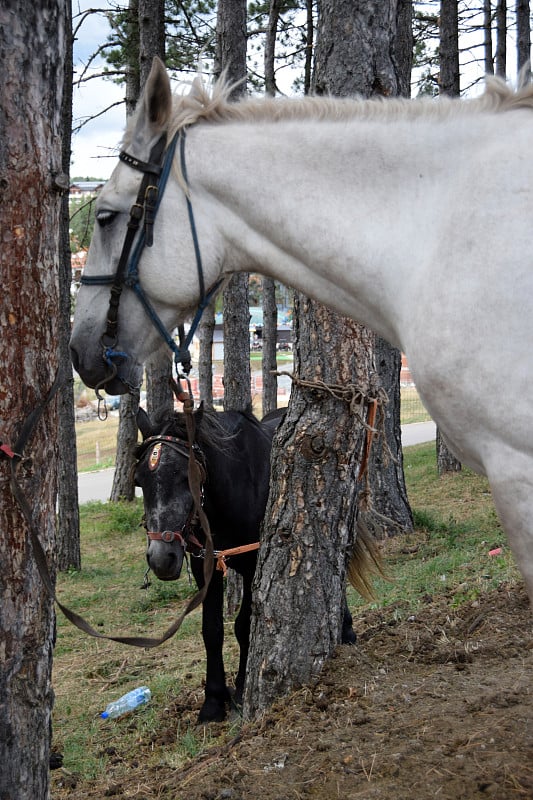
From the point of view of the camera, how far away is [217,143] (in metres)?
2.86

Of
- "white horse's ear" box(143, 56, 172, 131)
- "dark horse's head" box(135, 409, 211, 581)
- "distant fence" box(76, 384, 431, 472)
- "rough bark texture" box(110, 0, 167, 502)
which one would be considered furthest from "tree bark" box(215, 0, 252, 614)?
"distant fence" box(76, 384, 431, 472)

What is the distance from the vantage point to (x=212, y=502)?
548cm

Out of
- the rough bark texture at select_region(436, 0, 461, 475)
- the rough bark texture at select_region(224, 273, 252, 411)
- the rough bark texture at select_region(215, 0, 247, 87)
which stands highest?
the rough bark texture at select_region(436, 0, 461, 475)

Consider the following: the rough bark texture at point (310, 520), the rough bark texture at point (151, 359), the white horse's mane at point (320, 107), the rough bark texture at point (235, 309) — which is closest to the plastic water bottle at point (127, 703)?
the rough bark texture at point (310, 520)

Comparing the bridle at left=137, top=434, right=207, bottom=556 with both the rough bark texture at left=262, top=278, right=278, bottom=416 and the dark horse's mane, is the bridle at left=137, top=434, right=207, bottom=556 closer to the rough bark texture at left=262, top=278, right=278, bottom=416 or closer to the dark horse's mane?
the dark horse's mane

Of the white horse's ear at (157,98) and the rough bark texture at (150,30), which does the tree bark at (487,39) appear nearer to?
the rough bark texture at (150,30)

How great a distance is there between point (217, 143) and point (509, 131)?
41.6 inches

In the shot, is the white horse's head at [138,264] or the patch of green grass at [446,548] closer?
the white horse's head at [138,264]

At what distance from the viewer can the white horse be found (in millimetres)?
2365

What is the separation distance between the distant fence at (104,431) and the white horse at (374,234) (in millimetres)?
20244

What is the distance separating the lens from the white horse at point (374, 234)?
2.37 meters

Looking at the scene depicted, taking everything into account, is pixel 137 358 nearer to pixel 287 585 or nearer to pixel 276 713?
pixel 287 585

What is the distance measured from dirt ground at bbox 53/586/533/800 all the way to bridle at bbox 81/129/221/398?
6.57 feet

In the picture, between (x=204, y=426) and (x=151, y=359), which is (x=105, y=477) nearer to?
(x=204, y=426)
